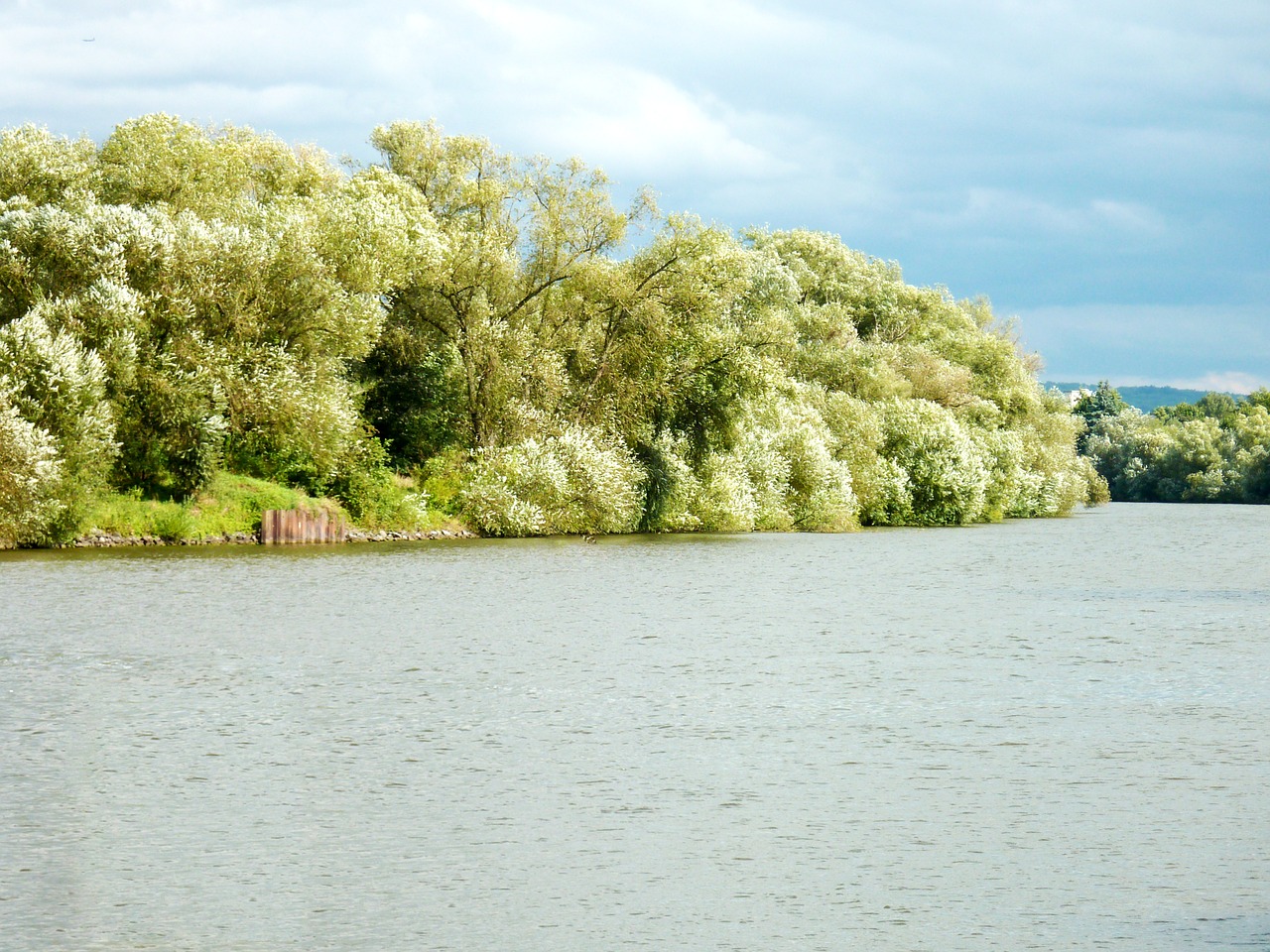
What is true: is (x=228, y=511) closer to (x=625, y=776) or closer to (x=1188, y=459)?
(x=625, y=776)

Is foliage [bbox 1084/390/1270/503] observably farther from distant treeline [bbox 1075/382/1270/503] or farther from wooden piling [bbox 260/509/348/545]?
wooden piling [bbox 260/509/348/545]

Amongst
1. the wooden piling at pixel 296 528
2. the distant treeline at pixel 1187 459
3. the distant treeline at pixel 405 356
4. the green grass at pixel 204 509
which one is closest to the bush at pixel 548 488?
the distant treeline at pixel 405 356

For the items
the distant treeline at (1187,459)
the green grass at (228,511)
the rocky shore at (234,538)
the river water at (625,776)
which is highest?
the distant treeline at (1187,459)

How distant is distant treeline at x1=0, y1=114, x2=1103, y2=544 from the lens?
49.4 metres

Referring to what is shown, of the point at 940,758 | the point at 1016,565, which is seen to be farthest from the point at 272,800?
the point at 1016,565

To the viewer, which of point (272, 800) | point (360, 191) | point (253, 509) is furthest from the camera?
point (360, 191)

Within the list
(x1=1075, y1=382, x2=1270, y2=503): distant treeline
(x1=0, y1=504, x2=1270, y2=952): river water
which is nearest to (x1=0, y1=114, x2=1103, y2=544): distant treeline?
(x1=0, y1=504, x2=1270, y2=952): river water

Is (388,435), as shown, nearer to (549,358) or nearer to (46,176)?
(549,358)

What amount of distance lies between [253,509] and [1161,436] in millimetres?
122343

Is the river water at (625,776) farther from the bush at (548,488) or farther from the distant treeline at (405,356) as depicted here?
the bush at (548,488)

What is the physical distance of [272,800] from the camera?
13.2 meters

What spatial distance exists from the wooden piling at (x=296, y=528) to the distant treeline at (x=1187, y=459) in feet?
357

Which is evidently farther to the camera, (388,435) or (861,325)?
(861,325)

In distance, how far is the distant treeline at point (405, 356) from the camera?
4941 cm
